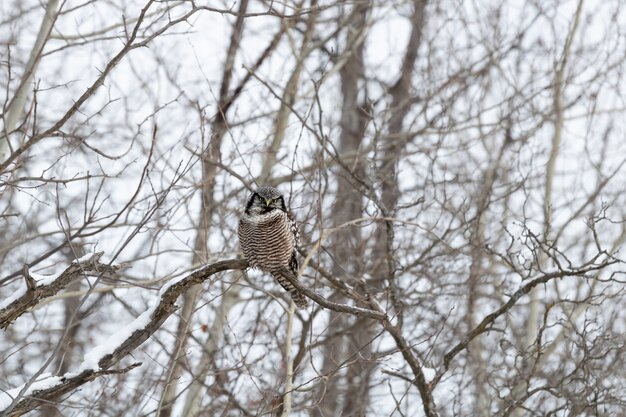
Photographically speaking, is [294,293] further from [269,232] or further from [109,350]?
[109,350]

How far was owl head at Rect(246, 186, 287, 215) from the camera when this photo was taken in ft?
24.3

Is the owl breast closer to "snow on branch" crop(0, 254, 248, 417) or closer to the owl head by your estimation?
the owl head

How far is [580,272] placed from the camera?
6.54m

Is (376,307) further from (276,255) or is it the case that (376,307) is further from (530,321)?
(530,321)

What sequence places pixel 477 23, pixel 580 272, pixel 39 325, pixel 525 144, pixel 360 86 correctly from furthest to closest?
1. pixel 360 86
2. pixel 477 23
3. pixel 525 144
4. pixel 39 325
5. pixel 580 272

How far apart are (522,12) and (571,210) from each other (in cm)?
370

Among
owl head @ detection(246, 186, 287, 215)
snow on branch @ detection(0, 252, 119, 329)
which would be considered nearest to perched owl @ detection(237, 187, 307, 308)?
owl head @ detection(246, 186, 287, 215)

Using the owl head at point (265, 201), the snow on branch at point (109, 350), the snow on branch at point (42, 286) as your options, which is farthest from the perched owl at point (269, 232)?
the snow on branch at point (42, 286)

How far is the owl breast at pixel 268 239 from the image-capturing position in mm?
7402

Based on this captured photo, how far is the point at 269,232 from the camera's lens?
741cm

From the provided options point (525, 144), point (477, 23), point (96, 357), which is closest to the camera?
point (96, 357)

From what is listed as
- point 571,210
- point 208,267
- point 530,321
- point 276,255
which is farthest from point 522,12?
point 208,267

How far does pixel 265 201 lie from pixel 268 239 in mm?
332

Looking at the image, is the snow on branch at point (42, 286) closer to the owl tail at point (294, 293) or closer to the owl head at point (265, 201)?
the owl head at point (265, 201)
